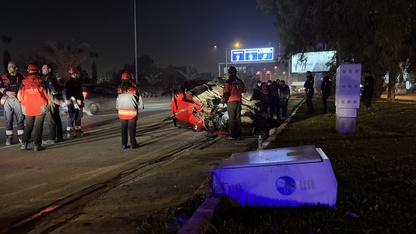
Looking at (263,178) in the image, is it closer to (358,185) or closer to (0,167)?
(358,185)

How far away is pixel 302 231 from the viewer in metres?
3.12

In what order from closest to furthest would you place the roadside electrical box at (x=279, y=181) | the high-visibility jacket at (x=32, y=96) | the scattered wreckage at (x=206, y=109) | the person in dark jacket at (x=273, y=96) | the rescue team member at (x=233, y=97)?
the roadside electrical box at (x=279, y=181) < the high-visibility jacket at (x=32, y=96) < the rescue team member at (x=233, y=97) < the scattered wreckage at (x=206, y=109) < the person in dark jacket at (x=273, y=96)

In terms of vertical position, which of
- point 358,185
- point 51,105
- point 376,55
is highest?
point 376,55

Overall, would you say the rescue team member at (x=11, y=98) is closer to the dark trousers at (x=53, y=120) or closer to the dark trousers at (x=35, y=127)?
the dark trousers at (x=53, y=120)

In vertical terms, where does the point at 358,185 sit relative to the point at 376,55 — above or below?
below

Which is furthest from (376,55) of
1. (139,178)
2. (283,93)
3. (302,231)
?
(302,231)

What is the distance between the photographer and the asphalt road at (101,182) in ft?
13.3

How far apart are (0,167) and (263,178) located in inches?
204

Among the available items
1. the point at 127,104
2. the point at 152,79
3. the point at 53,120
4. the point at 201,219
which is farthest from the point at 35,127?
the point at 152,79

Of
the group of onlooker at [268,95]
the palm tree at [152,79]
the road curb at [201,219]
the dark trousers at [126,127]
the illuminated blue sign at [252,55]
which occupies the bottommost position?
the road curb at [201,219]

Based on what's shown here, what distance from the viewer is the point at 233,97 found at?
9.14 metres

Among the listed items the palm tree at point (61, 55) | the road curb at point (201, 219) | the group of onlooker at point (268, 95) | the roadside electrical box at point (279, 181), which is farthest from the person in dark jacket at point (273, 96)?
the palm tree at point (61, 55)

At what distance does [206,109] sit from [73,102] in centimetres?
390

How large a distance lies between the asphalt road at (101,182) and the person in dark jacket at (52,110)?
352 millimetres
